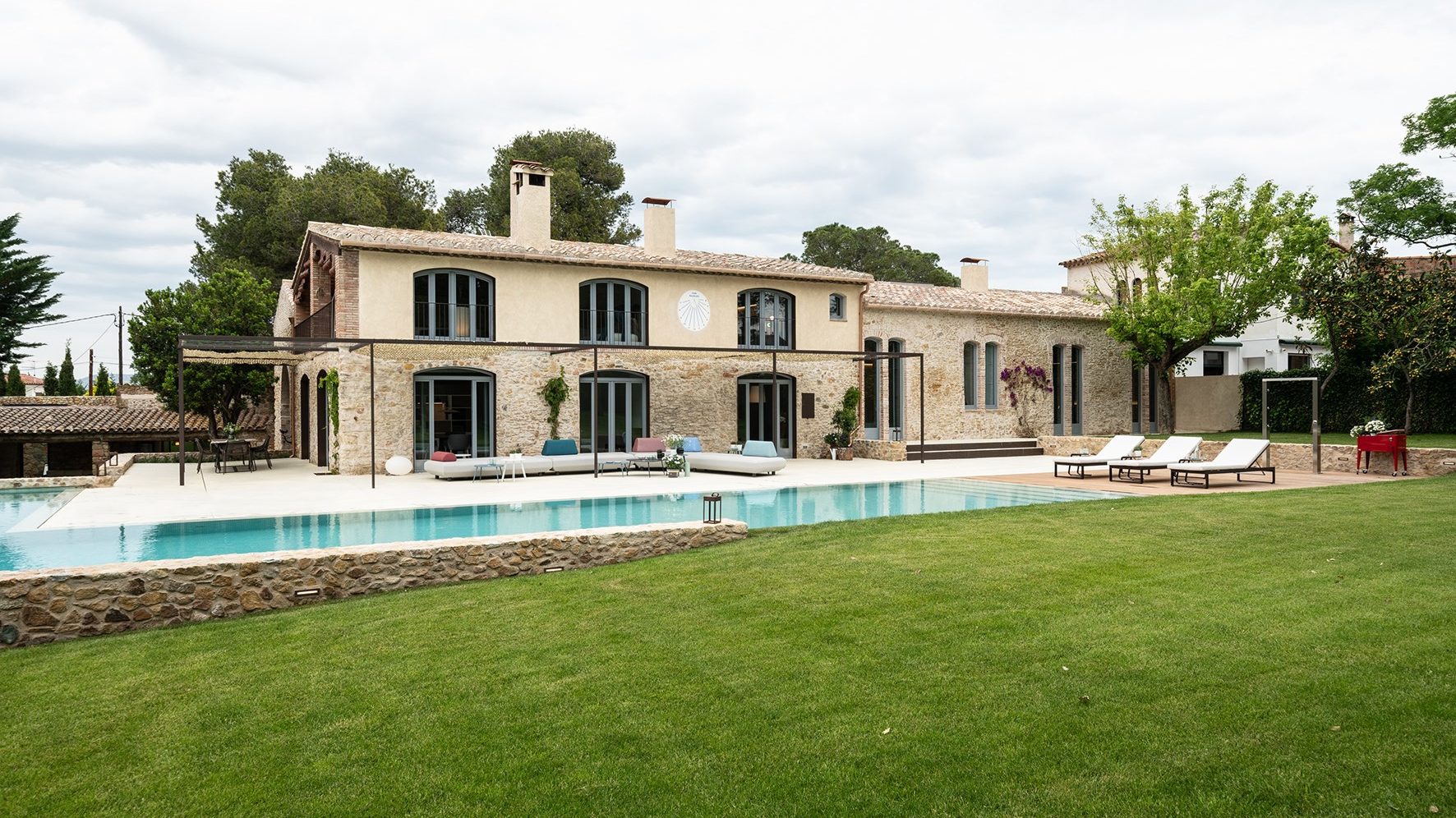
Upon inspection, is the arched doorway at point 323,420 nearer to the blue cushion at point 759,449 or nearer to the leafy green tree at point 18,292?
the blue cushion at point 759,449

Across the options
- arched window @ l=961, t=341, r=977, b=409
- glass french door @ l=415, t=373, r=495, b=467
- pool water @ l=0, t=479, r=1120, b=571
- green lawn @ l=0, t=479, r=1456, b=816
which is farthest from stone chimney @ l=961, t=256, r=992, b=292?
green lawn @ l=0, t=479, r=1456, b=816

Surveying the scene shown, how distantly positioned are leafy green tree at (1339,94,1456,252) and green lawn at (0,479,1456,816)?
72.3 feet

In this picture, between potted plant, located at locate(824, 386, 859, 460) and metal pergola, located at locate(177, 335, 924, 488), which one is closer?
metal pergola, located at locate(177, 335, 924, 488)

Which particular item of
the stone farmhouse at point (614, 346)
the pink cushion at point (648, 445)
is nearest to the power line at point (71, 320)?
the stone farmhouse at point (614, 346)

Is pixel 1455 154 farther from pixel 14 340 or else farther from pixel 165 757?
pixel 14 340

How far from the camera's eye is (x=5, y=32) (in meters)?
10.4

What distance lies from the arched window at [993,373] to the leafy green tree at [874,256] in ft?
63.8

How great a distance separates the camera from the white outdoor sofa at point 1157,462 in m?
15.3

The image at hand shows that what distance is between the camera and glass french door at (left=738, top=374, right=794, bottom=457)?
73.2ft

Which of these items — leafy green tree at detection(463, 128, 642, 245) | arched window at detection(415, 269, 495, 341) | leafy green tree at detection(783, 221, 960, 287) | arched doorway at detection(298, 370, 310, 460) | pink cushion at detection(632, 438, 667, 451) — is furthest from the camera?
leafy green tree at detection(783, 221, 960, 287)

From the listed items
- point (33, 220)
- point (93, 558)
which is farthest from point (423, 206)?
point (93, 558)

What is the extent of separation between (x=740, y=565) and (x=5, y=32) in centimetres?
1059

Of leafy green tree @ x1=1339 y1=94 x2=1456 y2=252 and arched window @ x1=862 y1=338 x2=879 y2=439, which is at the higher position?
leafy green tree @ x1=1339 y1=94 x2=1456 y2=252

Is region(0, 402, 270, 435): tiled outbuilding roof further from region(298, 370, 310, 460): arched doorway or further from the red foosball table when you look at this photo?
the red foosball table
